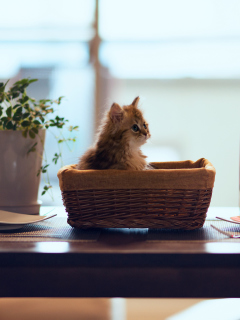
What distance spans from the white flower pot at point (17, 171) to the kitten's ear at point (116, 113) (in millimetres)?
293

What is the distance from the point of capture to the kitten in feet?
3.14

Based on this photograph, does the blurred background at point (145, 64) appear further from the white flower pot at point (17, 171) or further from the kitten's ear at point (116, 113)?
the kitten's ear at point (116, 113)

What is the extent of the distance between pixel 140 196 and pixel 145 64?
1.58 metres

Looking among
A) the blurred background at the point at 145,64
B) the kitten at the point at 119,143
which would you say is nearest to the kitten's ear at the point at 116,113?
the kitten at the point at 119,143

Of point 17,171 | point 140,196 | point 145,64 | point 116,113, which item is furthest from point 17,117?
point 145,64

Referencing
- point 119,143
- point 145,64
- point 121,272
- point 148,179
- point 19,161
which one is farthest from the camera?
point 145,64

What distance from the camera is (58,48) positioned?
91.0 inches

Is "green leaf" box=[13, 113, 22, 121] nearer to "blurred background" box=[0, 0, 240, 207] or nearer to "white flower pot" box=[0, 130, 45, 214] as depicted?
"white flower pot" box=[0, 130, 45, 214]

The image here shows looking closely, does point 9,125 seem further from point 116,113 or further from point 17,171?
point 116,113

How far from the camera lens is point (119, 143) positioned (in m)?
0.98

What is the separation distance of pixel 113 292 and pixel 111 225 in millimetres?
196

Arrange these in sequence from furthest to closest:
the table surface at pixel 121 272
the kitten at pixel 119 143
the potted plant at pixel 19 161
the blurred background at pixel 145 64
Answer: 1. the blurred background at pixel 145 64
2. the potted plant at pixel 19 161
3. the kitten at pixel 119 143
4. the table surface at pixel 121 272

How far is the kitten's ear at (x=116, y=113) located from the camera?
98 cm

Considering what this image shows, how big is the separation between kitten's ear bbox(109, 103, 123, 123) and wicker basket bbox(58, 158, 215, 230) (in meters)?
0.18
